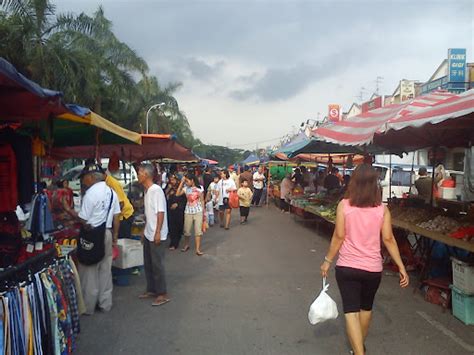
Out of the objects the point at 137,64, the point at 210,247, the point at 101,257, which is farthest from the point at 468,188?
the point at 137,64

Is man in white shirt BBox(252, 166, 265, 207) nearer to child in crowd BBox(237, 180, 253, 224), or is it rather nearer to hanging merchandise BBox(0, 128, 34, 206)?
child in crowd BBox(237, 180, 253, 224)

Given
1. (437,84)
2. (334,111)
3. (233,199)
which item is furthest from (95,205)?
(334,111)

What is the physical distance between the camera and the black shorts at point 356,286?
368 centimetres

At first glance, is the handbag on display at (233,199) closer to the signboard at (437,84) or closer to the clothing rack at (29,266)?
the clothing rack at (29,266)

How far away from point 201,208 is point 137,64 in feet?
65.9

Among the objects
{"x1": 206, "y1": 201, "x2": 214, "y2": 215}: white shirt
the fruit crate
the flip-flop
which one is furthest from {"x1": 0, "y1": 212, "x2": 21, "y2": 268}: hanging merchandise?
{"x1": 206, "y1": 201, "x2": 214, "y2": 215}: white shirt

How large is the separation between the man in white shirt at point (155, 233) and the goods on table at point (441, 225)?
13.1 ft

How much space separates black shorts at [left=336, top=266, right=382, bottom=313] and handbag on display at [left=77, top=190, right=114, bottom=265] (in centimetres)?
297

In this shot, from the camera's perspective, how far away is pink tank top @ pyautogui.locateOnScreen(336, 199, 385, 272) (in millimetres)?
3688

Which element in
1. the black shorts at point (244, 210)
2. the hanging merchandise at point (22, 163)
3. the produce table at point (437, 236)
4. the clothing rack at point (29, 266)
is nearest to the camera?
the clothing rack at point (29, 266)

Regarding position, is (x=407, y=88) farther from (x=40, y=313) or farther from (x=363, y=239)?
(x=40, y=313)

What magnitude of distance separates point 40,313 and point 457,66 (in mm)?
25478

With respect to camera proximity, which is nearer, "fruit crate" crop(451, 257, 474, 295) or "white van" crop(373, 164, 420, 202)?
"fruit crate" crop(451, 257, 474, 295)

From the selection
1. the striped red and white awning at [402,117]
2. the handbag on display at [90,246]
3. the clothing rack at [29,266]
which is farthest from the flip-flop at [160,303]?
the striped red and white awning at [402,117]
